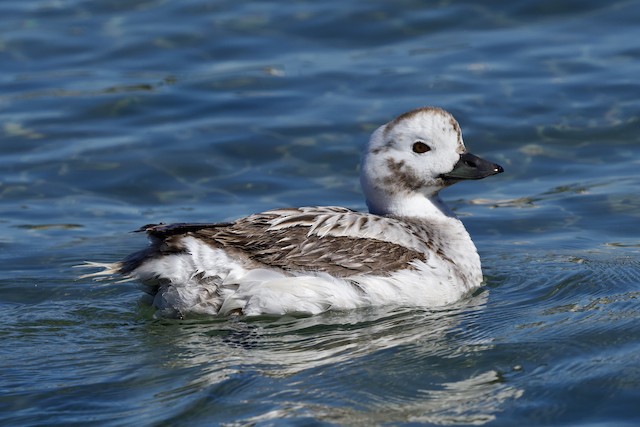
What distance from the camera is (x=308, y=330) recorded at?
25.5ft

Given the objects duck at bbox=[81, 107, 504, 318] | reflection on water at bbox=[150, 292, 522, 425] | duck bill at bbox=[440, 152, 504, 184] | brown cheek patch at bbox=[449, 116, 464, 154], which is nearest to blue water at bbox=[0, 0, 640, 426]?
reflection on water at bbox=[150, 292, 522, 425]

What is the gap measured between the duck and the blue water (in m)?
0.15

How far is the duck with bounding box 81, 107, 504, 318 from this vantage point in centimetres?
779

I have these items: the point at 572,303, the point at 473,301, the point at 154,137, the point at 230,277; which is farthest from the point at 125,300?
the point at 154,137

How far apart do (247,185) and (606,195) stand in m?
3.33

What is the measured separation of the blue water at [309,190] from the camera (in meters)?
6.65

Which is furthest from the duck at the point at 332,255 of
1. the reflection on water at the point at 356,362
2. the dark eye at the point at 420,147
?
the reflection on water at the point at 356,362

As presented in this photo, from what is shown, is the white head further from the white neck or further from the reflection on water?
the reflection on water

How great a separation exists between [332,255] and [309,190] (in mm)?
3770

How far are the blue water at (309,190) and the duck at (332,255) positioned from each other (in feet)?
0.51

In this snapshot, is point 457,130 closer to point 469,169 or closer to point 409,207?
point 469,169

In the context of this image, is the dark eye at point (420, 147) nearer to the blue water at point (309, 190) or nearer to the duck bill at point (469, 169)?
the duck bill at point (469, 169)

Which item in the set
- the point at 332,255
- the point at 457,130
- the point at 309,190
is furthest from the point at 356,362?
the point at 309,190

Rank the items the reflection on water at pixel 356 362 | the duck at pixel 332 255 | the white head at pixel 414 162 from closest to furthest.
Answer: the reflection on water at pixel 356 362, the duck at pixel 332 255, the white head at pixel 414 162
